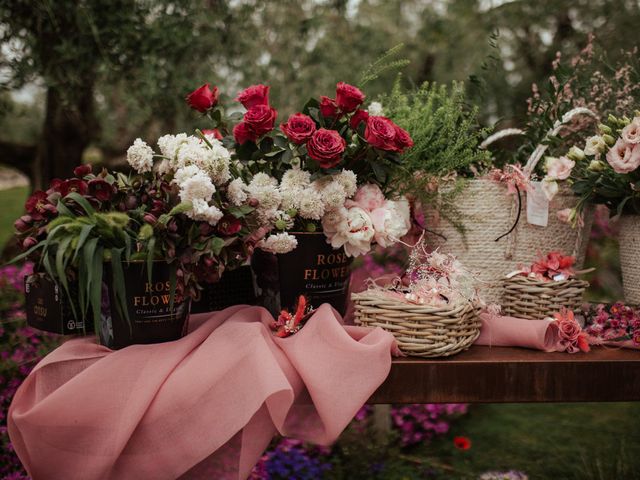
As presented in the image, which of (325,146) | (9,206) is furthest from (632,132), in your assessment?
(9,206)

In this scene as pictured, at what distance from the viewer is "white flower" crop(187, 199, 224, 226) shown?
136 cm

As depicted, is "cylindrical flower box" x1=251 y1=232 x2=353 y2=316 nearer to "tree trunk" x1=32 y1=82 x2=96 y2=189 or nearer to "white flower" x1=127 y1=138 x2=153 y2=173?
"white flower" x1=127 y1=138 x2=153 y2=173

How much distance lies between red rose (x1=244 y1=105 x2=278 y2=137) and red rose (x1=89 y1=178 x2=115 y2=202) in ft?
1.32

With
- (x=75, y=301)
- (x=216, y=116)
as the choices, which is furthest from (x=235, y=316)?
(x=216, y=116)

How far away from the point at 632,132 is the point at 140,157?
140 cm

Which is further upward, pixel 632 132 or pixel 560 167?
pixel 632 132

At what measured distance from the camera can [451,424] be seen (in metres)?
3.25

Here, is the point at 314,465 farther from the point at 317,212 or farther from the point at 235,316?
the point at 317,212

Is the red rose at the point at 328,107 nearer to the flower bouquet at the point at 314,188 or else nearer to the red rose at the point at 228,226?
the flower bouquet at the point at 314,188

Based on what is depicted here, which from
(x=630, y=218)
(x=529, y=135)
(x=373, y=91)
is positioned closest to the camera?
(x=630, y=218)

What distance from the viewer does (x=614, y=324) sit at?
176cm

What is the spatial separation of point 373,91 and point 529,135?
4112mm

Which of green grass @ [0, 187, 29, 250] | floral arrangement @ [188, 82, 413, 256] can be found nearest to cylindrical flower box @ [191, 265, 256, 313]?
floral arrangement @ [188, 82, 413, 256]

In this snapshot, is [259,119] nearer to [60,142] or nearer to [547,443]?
[547,443]
